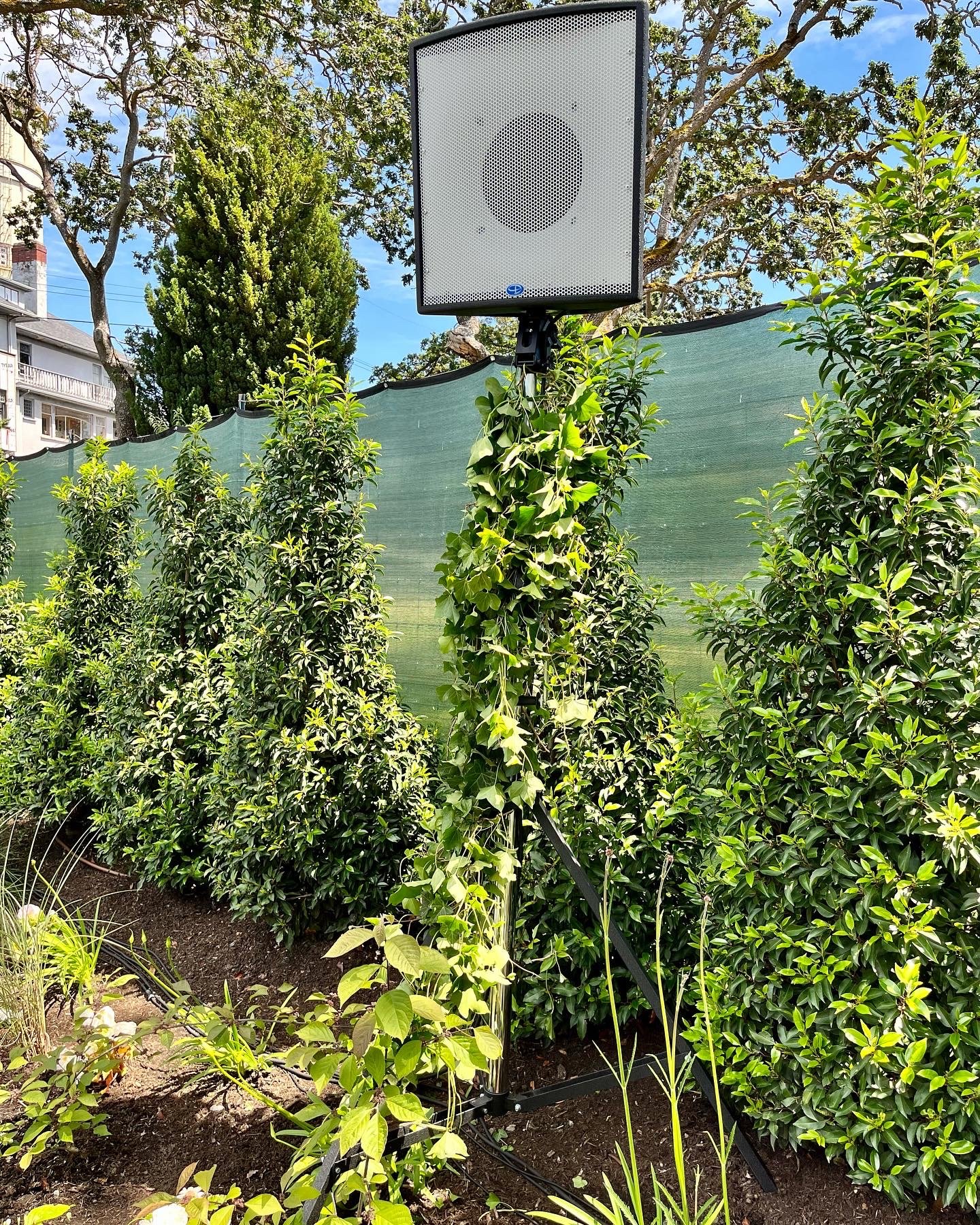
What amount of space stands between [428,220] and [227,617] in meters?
2.29

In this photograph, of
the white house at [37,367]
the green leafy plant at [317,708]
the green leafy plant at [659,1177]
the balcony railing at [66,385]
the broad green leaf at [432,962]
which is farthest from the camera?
the balcony railing at [66,385]

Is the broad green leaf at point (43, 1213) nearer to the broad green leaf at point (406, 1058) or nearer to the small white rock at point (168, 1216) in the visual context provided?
the small white rock at point (168, 1216)

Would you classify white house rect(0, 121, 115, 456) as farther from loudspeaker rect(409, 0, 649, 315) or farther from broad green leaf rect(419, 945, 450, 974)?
broad green leaf rect(419, 945, 450, 974)

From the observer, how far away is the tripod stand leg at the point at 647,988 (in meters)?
1.78

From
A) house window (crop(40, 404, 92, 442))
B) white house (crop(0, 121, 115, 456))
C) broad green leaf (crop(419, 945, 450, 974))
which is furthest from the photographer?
house window (crop(40, 404, 92, 442))

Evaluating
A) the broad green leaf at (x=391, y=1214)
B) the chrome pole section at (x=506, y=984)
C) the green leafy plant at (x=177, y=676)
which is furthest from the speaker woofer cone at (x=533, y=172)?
the green leafy plant at (x=177, y=676)

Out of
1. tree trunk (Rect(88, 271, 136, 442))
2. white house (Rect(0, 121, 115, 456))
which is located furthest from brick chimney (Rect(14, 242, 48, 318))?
tree trunk (Rect(88, 271, 136, 442))

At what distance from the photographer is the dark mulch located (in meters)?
1.74

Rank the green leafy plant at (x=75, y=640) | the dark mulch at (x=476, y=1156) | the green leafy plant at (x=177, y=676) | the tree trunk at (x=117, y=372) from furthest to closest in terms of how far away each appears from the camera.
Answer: the tree trunk at (x=117, y=372)
the green leafy plant at (x=75, y=640)
the green leafy plant at (x=177, y=676)
the dark mulch at (x=476, y=1156)

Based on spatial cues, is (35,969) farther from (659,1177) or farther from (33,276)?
(33,276)

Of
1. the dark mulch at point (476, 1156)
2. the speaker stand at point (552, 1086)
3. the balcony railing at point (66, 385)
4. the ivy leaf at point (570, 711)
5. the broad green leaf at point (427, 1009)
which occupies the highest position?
the balcony railing at point (66, 385)

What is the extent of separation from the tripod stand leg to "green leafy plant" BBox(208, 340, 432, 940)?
3.43 ft

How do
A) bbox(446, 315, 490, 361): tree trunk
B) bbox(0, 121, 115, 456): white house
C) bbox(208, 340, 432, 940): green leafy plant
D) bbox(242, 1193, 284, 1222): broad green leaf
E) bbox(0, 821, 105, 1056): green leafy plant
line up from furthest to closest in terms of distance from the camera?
bbox(0, 121, 115, 456): white house → bbox(446, 315, 490, 361): tree trunk → bbox(208, 340, 432, 940): green leafy plant → bbox(0, 821, 105, 1056): green leafy plant → bbox(242, 1193, 284, 1222): broad green leaf

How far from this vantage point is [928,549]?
1723 mm
